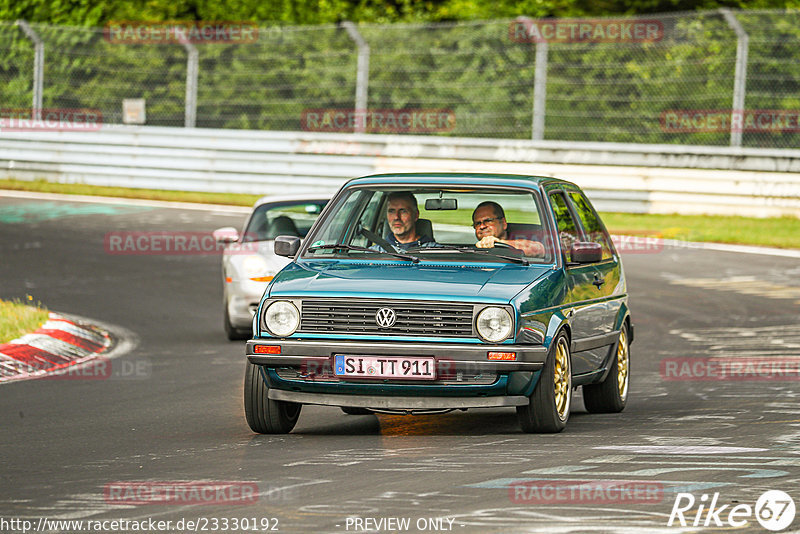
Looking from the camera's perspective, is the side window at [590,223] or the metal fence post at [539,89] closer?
the side window at [590,223]

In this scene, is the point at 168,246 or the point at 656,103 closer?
the point at 168,246

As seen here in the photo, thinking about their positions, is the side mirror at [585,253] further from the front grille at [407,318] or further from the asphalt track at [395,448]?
the front grille at [407,318]

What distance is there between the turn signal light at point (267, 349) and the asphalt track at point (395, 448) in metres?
0.51

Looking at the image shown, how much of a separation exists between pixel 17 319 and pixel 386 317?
6032 mm

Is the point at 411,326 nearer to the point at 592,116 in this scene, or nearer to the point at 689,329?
the point at 689,329

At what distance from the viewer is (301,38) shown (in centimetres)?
2736

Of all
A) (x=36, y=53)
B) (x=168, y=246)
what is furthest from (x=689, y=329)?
(x=36, y=53)

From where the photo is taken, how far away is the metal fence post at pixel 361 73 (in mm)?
25328

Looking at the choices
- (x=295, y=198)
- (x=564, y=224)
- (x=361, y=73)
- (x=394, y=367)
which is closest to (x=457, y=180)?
(x=564, y=224)

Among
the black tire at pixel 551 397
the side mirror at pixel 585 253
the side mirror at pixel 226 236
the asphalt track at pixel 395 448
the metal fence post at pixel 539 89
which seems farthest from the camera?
the metal fence post at pixel 539 89

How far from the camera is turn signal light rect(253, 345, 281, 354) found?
7855 millimetres

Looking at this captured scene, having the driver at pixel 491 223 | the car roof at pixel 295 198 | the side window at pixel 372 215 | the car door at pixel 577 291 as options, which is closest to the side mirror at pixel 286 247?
the side window at pixel 372 215

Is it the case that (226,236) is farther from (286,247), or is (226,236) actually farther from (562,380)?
(562,380)

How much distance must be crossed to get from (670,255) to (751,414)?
10.9 m
